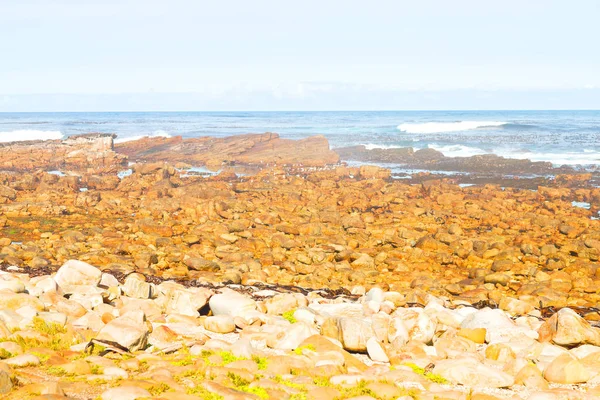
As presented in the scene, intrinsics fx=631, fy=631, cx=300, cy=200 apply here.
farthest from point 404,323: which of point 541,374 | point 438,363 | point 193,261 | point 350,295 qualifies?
point 193,261

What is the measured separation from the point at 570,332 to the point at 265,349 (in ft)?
14.2

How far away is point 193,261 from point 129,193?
38.4 feet

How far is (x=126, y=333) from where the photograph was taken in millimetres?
7992

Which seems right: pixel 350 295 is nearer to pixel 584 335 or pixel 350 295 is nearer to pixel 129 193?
pixel 584 335

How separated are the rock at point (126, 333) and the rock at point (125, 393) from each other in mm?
1630

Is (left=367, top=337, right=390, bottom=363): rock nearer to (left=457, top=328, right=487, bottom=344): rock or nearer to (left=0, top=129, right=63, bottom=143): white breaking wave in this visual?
(left=457, top=328, right=487, bottom=344): rock

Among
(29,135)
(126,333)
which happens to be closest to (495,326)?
(126,333)

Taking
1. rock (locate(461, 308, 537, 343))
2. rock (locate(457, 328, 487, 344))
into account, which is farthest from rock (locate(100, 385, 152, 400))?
rock (locate(461, 308, 537, 343))

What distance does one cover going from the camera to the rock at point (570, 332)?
894 centimetres

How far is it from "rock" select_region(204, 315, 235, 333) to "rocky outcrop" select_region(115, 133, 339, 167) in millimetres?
31893

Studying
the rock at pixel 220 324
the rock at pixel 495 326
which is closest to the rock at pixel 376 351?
the rock at pixel 495 326

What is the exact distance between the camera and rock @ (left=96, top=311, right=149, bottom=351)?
311 inches

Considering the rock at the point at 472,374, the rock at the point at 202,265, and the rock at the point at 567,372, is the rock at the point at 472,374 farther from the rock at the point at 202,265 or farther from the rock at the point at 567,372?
the rock at the point at 202,265

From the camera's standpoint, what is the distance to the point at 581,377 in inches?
295
